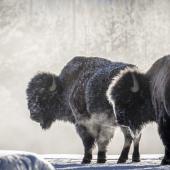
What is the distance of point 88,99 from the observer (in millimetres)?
13570

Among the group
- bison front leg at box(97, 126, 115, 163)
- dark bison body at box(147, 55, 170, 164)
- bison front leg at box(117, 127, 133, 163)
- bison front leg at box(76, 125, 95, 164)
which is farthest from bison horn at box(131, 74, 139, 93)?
bison front leg at box(76, 125, 95, 164)

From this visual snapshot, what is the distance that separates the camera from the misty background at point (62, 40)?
3562 centimetres

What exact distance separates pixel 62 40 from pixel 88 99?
29256 mm

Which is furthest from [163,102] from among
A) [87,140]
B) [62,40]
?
[62,40]

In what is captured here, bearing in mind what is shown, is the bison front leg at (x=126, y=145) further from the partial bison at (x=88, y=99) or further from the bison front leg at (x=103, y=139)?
the bison front leg at (x=103, y=139)

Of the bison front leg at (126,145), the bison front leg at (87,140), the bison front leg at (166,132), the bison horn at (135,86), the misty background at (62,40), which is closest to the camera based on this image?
the bison front leg at (166,132)

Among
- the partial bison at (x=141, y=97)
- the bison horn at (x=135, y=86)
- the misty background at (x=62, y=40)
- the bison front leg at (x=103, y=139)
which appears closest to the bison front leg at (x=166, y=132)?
the partial bison at (x=141, y=97)

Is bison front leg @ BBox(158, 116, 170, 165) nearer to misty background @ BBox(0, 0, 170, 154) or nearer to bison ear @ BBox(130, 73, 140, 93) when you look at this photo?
bison ear @ BBox(130, 73, 140, 93)

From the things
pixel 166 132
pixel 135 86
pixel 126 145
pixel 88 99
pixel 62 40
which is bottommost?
pixel 126 145

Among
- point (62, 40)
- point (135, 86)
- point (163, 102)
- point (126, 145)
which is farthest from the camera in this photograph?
point (62, 40)

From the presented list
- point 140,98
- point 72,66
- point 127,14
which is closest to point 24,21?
point 127,14

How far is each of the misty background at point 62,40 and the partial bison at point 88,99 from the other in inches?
645

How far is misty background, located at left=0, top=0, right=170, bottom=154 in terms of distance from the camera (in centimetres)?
3562

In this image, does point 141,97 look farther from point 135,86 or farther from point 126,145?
point 126,145
